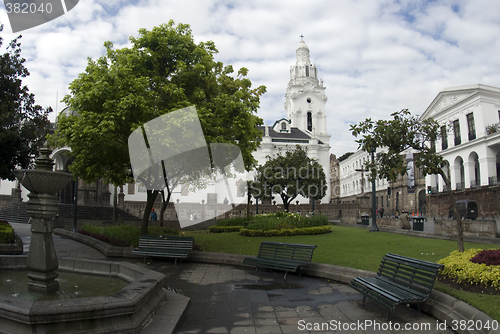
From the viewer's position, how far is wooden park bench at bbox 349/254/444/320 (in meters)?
5.33

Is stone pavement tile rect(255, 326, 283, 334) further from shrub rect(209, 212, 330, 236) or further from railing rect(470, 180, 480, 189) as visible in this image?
railing rect(470, 180, 480, 189)

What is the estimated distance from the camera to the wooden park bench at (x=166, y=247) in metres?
10.2

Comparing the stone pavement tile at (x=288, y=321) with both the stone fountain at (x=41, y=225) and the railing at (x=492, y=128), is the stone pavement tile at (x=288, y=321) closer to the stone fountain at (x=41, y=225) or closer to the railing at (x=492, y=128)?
the stone fountain at (x=41, y=225)

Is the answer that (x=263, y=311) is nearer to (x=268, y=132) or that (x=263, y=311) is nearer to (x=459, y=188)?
(x=459, y=188)

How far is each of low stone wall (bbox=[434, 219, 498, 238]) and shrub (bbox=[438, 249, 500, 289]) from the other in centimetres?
914

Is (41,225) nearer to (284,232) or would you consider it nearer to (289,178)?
(284,232)

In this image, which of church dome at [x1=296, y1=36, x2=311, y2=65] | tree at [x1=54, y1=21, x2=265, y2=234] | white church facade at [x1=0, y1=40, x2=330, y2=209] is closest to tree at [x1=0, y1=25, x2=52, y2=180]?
tree at [x1=54, y1=21, x2=265, y2=234]

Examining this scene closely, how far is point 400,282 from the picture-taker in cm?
604

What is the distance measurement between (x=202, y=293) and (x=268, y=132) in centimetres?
5638

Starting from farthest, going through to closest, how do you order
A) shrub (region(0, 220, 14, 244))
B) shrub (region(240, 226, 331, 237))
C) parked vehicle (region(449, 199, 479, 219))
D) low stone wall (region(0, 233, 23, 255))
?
parked vehicle (region(449, 199, 479, 219)) → shrub (region(240, 226, 331, 237)) → shrub (region(0, 220, 14, 244)) → low stone wall (region(0, 233, 23, 255))

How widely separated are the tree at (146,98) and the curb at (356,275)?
7.02 feet

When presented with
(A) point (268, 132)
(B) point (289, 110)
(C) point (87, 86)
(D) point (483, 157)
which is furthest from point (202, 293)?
(B) point (289, 110)

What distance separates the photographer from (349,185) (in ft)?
234

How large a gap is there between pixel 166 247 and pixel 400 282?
21.7ft
